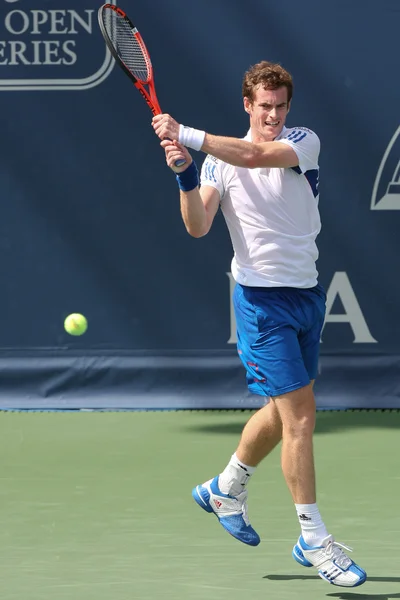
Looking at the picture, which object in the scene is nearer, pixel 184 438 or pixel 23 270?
pixel 184 438

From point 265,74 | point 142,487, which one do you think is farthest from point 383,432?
point 265,74

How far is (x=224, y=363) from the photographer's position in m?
6.58

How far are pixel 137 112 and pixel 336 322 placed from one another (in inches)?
55.8

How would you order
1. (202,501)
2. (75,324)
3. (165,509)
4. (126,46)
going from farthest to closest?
(75,324), (165,509), (126,46), (202,501)

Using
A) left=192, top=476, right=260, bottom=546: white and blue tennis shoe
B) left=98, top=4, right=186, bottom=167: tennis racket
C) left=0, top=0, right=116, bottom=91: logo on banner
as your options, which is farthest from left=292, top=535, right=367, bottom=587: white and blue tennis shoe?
left=0, top=0, right=116, bottom=91: logo on banner

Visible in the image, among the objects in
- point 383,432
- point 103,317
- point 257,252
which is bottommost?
point 383,432

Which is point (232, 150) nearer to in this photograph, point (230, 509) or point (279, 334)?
point (279, 334)

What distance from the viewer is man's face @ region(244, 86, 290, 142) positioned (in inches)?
154

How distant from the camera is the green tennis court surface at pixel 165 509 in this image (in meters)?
3.72

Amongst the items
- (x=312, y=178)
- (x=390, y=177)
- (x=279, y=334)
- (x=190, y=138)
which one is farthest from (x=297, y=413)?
(x=390, y=177)

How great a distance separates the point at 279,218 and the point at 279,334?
0.34 metres

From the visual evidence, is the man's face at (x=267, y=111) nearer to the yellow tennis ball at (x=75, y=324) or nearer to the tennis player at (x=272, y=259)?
the tennis player at (x=272, y=259)

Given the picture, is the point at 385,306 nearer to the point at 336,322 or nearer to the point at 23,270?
the point at 336,322

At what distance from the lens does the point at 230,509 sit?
4.10 meters
